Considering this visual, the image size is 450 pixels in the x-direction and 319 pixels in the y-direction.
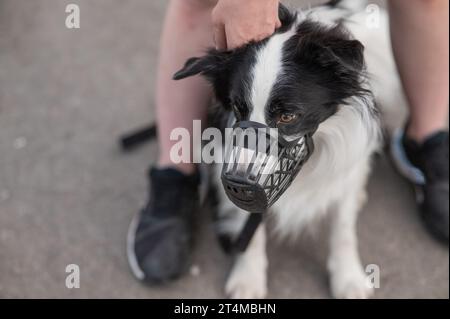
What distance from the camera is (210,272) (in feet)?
7.07

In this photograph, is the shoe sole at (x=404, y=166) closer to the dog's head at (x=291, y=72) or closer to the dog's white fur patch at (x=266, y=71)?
the dog's head at (x=291, y=72)

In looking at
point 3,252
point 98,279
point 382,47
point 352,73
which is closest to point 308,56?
point 352,73

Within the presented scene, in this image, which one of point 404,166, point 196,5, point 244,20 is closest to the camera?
point 244,20

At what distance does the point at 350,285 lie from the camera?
6.70 ft

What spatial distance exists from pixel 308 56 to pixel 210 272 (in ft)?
3.14

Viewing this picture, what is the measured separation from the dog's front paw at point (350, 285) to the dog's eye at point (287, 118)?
0.74 m

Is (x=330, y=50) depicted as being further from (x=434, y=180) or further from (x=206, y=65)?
(x=434, y=180)

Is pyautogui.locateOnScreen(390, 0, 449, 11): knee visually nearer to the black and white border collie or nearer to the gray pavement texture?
the black and white border collie

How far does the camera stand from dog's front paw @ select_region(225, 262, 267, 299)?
2061mm

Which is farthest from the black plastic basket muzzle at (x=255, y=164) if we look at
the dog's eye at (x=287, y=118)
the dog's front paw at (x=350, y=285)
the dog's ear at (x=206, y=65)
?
the dog's front paw at (x=350, y=285)

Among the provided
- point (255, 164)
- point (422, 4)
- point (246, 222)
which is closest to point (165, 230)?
point (246, 222)

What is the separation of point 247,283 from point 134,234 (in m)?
0.46

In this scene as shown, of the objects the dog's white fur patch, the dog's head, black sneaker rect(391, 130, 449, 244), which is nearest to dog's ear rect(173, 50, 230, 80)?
the dog's head
